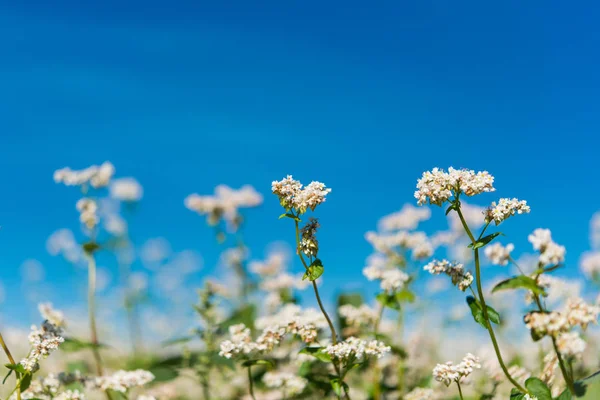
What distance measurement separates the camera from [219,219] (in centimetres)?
955

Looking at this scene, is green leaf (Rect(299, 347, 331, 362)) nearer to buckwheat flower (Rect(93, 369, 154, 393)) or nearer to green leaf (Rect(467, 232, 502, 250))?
green leaf (Rect(467, 232, 502, 250))

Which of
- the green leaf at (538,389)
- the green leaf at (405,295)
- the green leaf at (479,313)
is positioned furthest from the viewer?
the green leaf at (405,295)

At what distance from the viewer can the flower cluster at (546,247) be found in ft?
10.3

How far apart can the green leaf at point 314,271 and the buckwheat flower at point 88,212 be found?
4.20 meters

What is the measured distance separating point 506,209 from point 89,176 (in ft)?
17.9

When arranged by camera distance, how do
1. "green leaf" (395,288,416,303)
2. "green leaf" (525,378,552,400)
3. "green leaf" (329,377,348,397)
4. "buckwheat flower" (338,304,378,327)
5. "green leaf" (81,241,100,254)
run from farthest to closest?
"green leaf" (81,241,100,254), "buckwheat flower" (338,304,378,327), "green leaf" (395,288,416,303), "green leaf" (329,377,348,397), "green leaf" (525,378,552,400)


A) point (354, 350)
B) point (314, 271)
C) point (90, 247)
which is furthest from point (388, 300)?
point (90, 247)

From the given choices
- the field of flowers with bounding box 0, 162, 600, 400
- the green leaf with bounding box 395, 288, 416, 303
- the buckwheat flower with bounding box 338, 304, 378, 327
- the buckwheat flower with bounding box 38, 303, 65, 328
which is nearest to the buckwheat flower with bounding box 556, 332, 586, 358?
the field of flowers with bounding box 0, 162, 600, 400

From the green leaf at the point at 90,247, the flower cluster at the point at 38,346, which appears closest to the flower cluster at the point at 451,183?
the flower cluster at the point at 38,346

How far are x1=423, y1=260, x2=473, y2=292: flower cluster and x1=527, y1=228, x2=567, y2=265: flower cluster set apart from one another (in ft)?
1.56

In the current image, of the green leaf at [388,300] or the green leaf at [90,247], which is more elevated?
the green leaf at [90,247]

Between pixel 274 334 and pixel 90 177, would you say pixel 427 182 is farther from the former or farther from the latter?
pixel 90 177

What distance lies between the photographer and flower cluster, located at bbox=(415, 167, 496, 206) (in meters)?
3.44

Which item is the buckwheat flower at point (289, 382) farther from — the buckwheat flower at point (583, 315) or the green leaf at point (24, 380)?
the buckwheat flower at point (583, 315)
